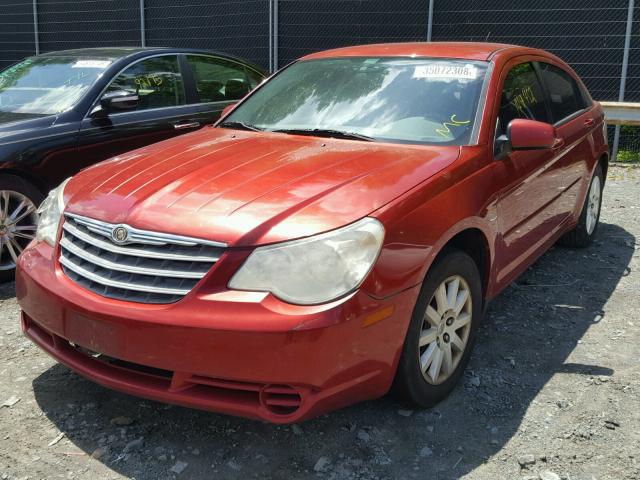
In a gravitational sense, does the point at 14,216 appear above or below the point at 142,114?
below

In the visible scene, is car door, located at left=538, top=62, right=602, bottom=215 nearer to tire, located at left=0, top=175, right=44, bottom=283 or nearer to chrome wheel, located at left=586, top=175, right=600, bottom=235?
chrome wheel, located at left=586, top=175, right=600, bottom=235

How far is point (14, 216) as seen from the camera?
491 cm

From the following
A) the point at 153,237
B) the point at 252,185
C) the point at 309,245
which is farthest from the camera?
the point at 252,185

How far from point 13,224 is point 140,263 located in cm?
261

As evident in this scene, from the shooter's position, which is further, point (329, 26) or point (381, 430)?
point (329, 26)

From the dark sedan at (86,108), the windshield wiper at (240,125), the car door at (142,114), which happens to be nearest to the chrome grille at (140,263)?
the windshield wiper at (240,125)

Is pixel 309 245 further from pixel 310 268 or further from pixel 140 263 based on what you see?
pixel 140 263

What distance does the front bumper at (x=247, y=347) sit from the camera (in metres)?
2.50

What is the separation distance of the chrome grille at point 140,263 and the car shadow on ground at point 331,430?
0.68 meters

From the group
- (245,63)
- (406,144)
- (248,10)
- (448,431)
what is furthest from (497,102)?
(248,10)

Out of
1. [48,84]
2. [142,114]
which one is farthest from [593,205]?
[48,84]

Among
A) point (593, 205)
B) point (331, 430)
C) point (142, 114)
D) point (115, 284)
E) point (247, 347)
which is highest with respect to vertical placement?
point (142, 114)

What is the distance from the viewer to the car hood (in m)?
2.71

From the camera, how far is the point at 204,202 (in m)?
2.87
